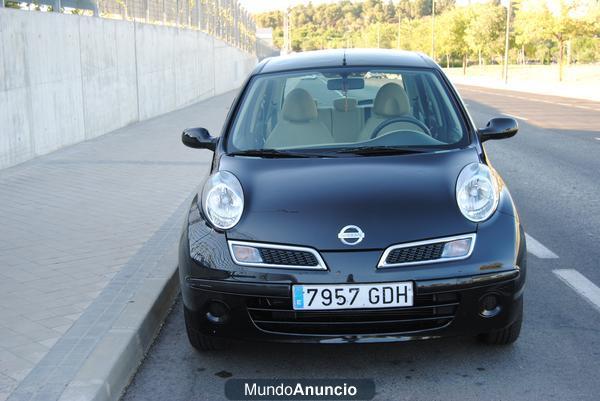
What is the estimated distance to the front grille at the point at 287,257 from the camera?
3658 mm

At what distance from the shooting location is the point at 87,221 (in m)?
7.18

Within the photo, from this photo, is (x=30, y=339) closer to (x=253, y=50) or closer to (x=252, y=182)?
(x=252, y=182)

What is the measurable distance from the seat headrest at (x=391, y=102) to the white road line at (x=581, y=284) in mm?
1554

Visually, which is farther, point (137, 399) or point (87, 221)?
point (87, 221)

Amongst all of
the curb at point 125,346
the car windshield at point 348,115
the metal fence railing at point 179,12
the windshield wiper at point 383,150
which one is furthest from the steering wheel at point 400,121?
the metal fence railing at point 179,12

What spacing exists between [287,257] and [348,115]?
154 centimetres

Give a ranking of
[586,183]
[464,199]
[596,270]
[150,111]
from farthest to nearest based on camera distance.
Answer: [150,111] → [586,183] → [596,270] → [464,199]

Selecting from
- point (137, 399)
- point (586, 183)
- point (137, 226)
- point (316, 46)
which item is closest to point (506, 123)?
point (137, 399)

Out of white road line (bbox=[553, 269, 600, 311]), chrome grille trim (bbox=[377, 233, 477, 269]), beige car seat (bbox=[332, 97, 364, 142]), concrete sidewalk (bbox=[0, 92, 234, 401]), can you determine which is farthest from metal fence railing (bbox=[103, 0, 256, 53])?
chrome grille trim (bbox=[377, 233, 477, 269])

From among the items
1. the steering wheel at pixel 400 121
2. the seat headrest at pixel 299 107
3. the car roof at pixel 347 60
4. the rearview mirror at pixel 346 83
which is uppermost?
the car roof at pixel 347 60

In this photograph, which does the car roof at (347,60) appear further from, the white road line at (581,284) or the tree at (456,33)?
the tree at (456,33)

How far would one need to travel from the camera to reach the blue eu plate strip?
3.63 meters

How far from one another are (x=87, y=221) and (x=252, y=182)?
348 cm

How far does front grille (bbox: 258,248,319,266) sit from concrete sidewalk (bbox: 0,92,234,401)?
971mm
